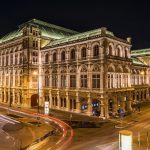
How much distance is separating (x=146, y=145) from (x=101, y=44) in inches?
870

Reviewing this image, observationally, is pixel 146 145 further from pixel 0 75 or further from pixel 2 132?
pixel 0 75

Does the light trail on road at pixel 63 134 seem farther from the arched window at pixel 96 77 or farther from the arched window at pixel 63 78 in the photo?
the arched window at pixel 96 77

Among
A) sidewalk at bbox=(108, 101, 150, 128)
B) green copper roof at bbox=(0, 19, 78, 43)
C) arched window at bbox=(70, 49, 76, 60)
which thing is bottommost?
sidewalk at bbox=(108, 101, 150, 128)

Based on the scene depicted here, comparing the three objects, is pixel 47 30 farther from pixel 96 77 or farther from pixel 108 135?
pixel 108 135

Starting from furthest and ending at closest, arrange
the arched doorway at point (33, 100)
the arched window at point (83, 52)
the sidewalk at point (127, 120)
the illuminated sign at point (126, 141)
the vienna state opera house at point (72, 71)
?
the arched doorway at point (33, 100) < the arched window at point (83, 52) < the vienna state opera house at point (72, 71) < the sidewalk at point (127, 120) < the illuminated sign at point (126, 141)

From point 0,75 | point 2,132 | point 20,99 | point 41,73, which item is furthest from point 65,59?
point 0,75

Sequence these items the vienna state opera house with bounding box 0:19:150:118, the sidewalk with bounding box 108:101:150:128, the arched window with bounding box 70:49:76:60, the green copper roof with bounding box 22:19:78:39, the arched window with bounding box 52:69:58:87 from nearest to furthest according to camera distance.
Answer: the sidewalk with bounding box 108:101:150:128 → the vienna state opera house with bounding box 0:19:150:118 → the arched window with bounding box 70:49:76:60 → the arched window with bounding box 52:69:58:87 → the green copper roof with bounding box 22:19:78:39

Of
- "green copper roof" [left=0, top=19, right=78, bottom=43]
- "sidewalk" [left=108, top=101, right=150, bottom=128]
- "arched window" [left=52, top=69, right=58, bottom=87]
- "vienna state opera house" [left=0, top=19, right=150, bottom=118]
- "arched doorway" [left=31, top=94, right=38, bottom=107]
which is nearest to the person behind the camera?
"sidewalk" [left=108, top=101, right=150, bottom=128]

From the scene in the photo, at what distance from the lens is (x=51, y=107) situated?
1967 inches

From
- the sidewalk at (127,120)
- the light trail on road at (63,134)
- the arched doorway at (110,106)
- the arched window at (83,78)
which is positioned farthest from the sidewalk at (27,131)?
the arched doorway at (110,106)

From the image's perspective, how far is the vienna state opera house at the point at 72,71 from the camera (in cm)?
4003

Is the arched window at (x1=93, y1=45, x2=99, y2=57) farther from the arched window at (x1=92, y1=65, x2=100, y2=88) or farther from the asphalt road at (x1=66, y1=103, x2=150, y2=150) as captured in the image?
the asphalt road at (x1=66, y1=103, x2=150, y2=150)

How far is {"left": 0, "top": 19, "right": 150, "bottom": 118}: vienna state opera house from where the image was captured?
40031mm

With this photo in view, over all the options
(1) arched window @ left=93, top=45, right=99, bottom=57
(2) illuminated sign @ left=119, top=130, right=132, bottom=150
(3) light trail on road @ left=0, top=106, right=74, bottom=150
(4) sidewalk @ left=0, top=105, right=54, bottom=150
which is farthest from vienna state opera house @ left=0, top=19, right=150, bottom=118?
(2) illuminated sign @ left=119, top=130, right=132, bottom=150
